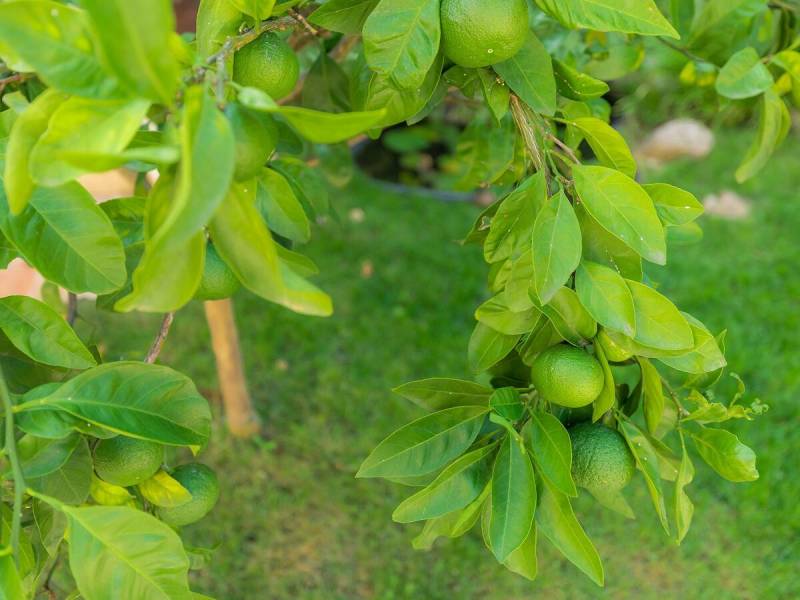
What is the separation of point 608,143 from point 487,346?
267 mm

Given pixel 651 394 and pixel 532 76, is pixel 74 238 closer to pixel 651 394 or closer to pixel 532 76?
pixel 532 76

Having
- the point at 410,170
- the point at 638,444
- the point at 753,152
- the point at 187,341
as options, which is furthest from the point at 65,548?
the point at 410,170

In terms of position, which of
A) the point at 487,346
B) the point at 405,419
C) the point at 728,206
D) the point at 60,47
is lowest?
the point at 728,206

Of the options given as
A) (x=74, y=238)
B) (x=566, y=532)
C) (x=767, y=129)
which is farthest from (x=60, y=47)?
(x=767, y=129)

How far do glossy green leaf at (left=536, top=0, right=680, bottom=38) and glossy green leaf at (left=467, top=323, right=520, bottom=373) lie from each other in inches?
13.9

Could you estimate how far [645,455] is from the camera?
33.8 inches

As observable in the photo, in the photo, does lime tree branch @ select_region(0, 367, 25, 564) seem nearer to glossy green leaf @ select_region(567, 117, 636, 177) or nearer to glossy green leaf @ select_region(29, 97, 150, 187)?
glossy green leaf @ select_region(29, 97, 150, 187)

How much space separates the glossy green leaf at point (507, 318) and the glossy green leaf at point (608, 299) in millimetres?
102

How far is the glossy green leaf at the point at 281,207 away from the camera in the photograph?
810 mm

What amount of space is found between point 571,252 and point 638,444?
256 millimetres

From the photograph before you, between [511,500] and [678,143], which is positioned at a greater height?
[511,500]

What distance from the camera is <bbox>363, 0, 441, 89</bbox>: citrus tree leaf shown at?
741 mm

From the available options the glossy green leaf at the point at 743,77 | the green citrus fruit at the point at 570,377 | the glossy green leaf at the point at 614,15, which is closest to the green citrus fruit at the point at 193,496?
the green citrus fruit at the point at 570,377

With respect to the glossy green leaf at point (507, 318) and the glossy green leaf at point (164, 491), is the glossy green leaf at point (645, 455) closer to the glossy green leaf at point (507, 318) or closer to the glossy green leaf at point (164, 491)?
the glossy green leaf at point (507, 318)
